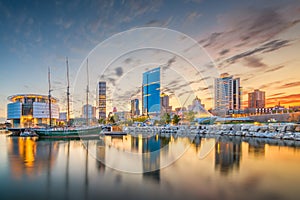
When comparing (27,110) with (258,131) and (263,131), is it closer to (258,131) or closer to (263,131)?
(258,131)

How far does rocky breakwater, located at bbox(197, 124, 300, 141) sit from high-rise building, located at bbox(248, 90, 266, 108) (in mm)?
49675

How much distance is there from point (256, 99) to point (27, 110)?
75972 mm

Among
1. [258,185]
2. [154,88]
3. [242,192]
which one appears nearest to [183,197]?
[242,192]

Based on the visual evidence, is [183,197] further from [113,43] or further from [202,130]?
[202,130]

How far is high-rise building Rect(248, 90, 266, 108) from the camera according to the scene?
71106mm

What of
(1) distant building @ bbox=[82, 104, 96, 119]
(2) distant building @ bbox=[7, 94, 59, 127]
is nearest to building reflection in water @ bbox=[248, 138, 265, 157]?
(1) distant building @ bbox=[82, 104, 96, 119]

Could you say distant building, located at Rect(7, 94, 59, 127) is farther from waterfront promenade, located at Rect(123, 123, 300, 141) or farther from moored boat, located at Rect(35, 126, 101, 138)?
waterfront promenade, located at Rect(123, 123, 300, 141)

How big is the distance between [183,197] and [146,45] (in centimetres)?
606

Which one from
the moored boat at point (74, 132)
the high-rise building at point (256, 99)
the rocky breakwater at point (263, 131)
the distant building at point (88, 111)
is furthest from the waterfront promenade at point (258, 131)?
the high-rise building at point (256, 99)

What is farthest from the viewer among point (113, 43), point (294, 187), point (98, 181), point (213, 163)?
point (213, 163)

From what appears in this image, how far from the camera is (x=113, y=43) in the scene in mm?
8391

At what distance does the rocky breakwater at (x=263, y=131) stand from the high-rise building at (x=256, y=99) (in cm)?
4967

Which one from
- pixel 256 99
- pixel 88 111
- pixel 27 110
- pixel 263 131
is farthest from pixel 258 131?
pixel 27 110

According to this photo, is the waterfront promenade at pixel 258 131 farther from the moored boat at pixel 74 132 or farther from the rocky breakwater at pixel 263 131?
the moored boat at pixel 74 132
